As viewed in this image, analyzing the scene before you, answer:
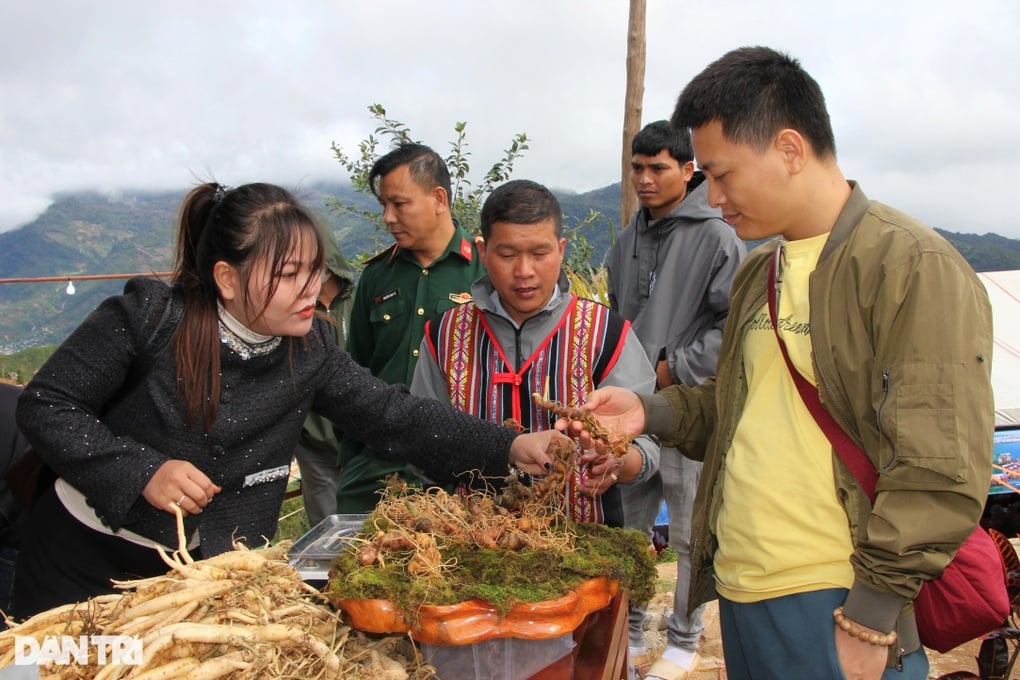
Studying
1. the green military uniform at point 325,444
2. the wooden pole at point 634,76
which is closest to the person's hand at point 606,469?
the green military uniform at point 325,444

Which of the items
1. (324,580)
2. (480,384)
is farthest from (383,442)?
(324,580)

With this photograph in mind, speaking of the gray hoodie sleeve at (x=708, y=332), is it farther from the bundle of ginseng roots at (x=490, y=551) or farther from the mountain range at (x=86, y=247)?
the mountain range at (x=86, y=247)

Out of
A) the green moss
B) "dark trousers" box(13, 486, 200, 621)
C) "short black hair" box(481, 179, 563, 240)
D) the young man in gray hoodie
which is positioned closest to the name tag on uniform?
"dark trousers" box(13, 486, 200, 621)

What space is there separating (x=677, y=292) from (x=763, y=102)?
78.1 inches

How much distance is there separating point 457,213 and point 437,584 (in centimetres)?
565

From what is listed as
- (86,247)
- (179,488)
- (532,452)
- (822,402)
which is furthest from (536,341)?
(86,247)

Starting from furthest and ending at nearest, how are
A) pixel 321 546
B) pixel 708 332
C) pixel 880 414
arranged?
pixel 708 332, pixel 321 546, pixel 880 414

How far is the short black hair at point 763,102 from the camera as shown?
1.69 meters

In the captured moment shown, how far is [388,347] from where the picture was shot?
142 inches

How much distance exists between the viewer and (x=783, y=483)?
5.60ft

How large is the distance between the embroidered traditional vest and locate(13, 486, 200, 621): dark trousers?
1.01 m

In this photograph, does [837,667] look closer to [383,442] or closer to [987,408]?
[987,408]

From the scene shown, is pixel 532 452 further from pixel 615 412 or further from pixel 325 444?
pixel 325 444

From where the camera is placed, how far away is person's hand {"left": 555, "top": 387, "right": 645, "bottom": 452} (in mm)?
2029
